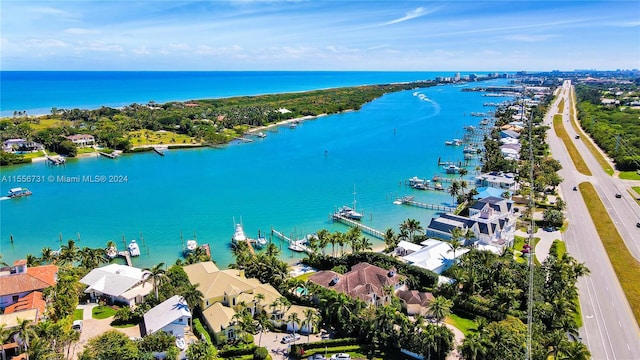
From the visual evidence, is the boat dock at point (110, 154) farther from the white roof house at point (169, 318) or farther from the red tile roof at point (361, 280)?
the red tile roof at point (361, 280)

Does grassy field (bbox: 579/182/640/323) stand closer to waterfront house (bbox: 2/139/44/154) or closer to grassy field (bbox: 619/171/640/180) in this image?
grassy field (bbox: 619/171/640/180)

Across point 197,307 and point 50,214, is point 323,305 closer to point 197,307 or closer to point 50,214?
point 197,307

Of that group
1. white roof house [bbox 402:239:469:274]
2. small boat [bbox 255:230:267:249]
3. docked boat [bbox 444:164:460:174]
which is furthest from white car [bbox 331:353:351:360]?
docked boat [bbox 444:164:460:174]

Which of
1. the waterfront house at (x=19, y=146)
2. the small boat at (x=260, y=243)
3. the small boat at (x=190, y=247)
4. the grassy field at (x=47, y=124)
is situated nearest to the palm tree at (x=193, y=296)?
the small boat at (x=190, y=247)

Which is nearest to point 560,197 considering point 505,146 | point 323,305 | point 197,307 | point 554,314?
point 505,146

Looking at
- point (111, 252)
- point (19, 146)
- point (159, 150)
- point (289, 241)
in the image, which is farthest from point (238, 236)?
point (19, 146)

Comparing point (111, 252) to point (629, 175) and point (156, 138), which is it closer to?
point (156, 138)

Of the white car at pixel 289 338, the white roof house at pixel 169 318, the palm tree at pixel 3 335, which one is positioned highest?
the palm tree at pixel 3 335
